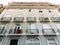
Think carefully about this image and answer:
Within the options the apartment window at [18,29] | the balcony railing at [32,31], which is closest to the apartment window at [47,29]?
the balcony railing at [32,31]

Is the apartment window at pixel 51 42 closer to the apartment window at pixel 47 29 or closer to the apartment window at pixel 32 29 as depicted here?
the apartment window at pixel 47 29

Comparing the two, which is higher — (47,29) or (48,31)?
(47,29)

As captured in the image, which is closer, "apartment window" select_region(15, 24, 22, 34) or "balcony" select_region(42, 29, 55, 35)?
"balcony" select_region(42, 29, 55, 35)

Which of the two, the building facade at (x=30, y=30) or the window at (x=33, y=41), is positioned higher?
the building facade at (x=30, y=30)

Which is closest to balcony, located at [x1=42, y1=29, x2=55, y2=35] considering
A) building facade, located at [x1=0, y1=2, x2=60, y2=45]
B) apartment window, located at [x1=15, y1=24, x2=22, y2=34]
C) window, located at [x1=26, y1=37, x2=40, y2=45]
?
building facade, located at [x1=0, y1=2, x2=60, y2=45]

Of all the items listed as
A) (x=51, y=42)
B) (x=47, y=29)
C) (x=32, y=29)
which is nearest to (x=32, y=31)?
(x=32, y=29)

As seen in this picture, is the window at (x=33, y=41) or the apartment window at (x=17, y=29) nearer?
the window at (x=33, y=41)

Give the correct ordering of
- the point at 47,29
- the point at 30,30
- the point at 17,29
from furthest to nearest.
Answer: the point at 47,29 → the point at 17,29 → the point at 30,30

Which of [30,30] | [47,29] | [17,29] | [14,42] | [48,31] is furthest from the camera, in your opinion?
[47,29]

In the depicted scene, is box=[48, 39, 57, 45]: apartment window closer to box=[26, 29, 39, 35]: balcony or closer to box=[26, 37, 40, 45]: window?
box=[26, 37, 40, 45]: window

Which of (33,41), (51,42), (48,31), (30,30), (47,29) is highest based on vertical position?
(47,29)

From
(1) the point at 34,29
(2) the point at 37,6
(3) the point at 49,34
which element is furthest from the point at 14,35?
(2) the point at 37,6

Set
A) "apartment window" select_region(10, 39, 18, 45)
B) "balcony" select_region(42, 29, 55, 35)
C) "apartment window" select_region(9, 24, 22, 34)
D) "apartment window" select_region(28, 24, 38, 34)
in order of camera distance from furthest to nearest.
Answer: "apartment window" select_region(28, 24, 38, 34) → "apartment window" select_region(9, 24, 22, 34) → "balcony" select_region(42, 29, 55, 35) → "apartment window" select_region(10, 39, 18, 45)

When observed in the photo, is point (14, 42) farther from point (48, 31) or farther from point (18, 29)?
point (48, 31)
